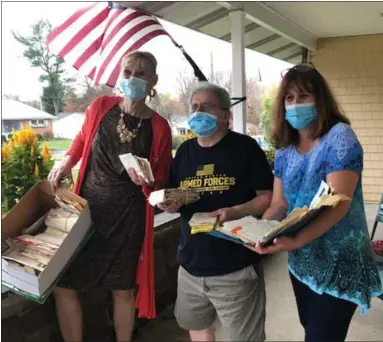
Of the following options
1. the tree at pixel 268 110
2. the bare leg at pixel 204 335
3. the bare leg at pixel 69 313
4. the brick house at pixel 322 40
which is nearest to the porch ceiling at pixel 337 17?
the brick house at pixel 322 40

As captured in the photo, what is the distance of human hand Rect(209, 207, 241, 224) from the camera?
1.32 metres

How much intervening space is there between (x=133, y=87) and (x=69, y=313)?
0.96 m

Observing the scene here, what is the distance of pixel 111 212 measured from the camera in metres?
1.64

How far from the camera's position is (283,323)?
85.4 inches

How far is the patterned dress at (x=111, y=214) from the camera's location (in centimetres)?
160

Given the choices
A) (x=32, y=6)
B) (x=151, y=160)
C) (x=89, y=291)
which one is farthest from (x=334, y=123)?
(x=32, y=6)

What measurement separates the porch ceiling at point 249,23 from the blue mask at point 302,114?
46.7 inches

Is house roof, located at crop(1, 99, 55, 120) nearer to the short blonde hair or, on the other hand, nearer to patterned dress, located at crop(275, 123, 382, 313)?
the short blonde hair

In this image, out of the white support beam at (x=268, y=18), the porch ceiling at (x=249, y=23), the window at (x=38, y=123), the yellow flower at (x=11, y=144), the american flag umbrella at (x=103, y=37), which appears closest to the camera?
the yellow flower at (x=11, y=144)

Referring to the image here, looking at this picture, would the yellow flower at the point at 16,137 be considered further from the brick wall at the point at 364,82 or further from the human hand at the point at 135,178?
the brick wall at the point at 364,82

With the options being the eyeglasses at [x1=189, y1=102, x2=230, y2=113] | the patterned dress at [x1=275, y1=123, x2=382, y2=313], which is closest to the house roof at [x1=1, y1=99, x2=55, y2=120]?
the eyeglasses at [x1=189, y1=102, x2=230, y2=113]

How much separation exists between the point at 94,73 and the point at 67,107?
0.31 metres

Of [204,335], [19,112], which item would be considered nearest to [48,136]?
[19,112]

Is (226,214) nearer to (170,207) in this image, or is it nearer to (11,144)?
(170,207)
